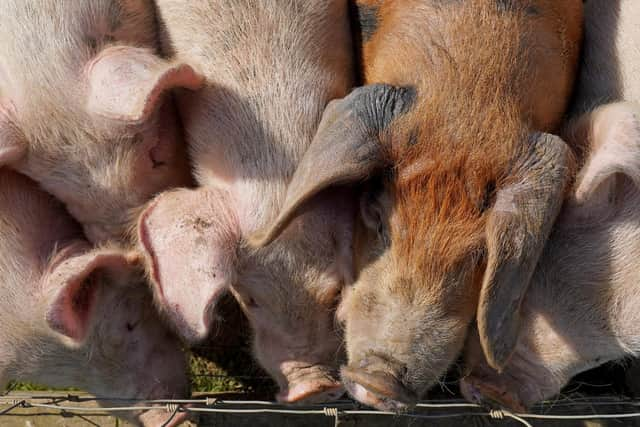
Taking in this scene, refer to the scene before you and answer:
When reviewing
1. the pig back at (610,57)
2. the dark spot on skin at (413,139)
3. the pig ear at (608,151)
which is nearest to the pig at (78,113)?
the dark spot on skin at (413,139)

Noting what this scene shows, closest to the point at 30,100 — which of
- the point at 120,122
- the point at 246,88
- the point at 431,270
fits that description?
the point at 120,122

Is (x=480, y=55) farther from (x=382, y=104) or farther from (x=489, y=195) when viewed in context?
(x=489, y=195)

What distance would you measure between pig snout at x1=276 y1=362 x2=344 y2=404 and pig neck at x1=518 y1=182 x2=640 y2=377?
0.73 meters

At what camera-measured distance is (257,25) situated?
7.51 ft

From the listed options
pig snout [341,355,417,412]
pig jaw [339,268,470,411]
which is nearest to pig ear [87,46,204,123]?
pig jaw [339,268,470,411]

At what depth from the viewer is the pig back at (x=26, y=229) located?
2.33 meters

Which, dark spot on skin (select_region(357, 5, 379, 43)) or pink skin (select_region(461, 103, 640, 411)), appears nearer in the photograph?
pink skin (select_region(461, 103, 640, 411))

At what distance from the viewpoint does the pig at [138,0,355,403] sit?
6.80 ft

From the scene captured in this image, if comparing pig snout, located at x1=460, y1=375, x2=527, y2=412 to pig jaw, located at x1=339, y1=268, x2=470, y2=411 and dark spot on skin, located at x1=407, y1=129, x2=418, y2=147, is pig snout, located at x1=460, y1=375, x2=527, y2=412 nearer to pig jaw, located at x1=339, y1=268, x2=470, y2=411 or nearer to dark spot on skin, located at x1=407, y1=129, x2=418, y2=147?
pig jaw, located at x1=339, y1=268, x2=470, y2=411

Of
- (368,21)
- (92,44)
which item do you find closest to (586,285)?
(368,21)

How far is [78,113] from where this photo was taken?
223 centimetres

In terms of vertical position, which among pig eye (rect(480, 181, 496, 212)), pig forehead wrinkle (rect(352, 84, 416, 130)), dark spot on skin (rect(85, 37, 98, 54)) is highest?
dark spot on skin (rect(85, 37, 98, 54))

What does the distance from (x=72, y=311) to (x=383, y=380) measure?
1.13m

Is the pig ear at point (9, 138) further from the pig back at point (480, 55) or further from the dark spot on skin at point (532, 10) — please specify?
the dark spot on skin at point (532, 10)
